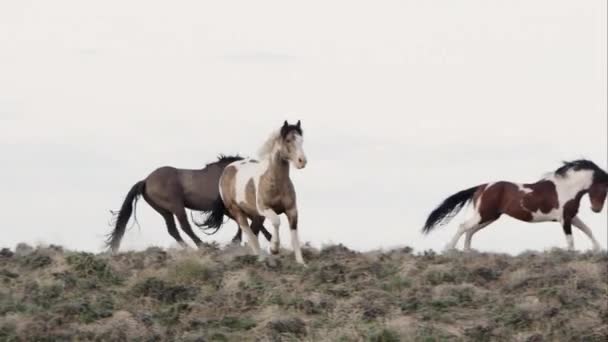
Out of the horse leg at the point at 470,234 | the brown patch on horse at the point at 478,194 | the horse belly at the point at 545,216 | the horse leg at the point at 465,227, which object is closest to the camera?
the horse belly at the point at 545,216

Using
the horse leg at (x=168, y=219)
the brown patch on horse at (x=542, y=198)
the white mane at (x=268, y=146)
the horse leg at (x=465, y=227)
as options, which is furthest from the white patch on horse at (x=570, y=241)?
the horse leg at (x=168, y=219)

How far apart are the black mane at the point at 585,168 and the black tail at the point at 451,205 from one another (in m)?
1.72

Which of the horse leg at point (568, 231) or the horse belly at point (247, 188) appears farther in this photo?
the horse leg at point (568, 231)

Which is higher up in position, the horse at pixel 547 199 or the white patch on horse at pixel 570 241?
the horse at pixel 547 199

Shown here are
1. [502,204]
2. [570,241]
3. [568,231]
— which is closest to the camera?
[570,241]

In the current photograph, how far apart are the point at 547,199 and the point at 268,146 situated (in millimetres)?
6145

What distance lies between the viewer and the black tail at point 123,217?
74.3ft

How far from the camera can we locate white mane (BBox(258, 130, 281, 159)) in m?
18.3

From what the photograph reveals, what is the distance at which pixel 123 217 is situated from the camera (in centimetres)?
2284

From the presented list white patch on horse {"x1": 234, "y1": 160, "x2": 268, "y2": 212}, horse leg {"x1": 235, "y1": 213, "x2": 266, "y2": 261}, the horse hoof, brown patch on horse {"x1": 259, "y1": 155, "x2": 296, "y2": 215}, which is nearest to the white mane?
white patch on horse {"x1": 234, "y1": 160, "x2": 268, "y2": 212}

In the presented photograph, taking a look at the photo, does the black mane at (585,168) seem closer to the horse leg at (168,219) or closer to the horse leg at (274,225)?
the horse leg at (274,225)

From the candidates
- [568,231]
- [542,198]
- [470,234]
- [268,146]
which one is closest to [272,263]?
[268,146]

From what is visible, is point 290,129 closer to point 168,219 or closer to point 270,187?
point 270,187

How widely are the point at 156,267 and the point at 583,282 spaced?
6.59 metres
